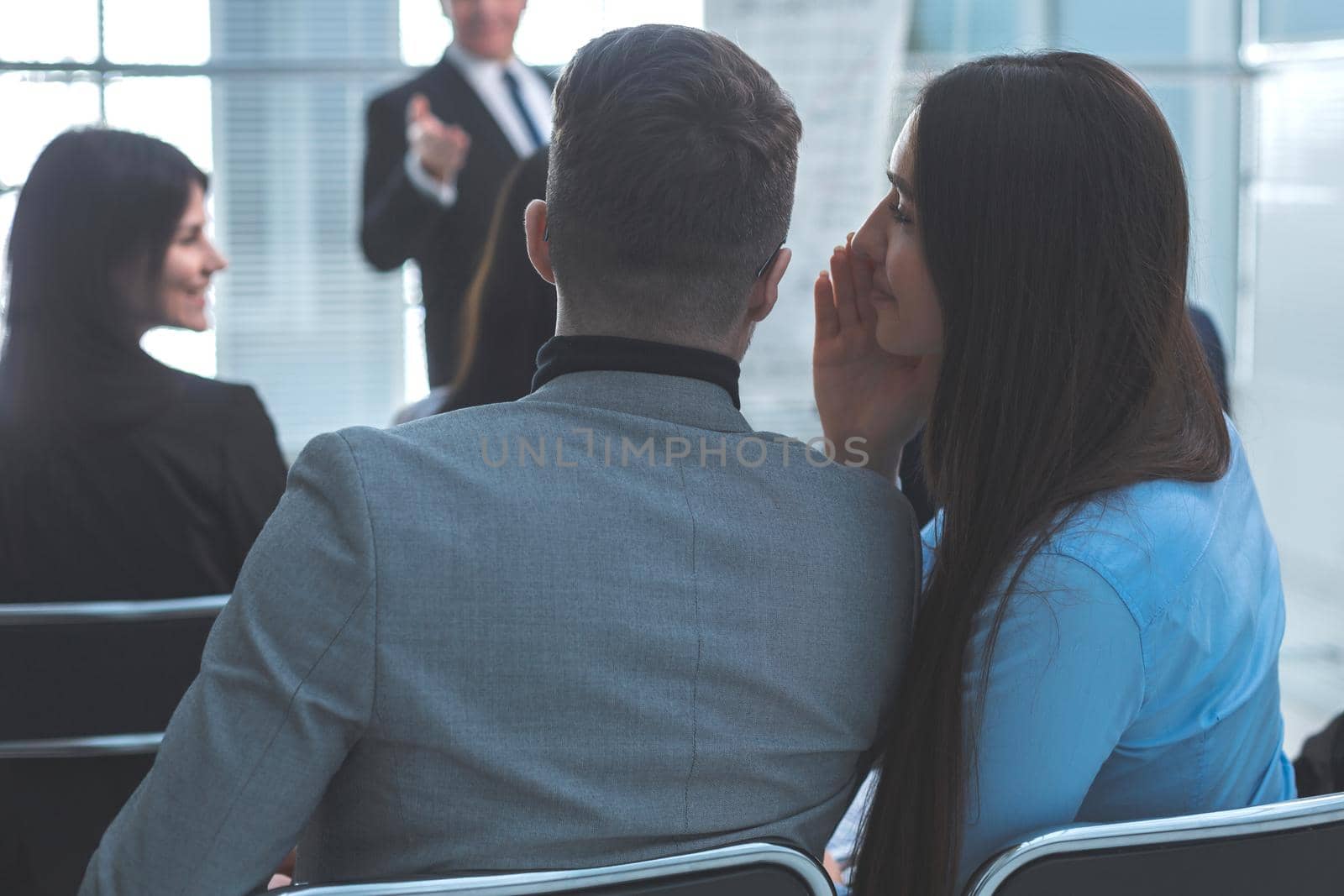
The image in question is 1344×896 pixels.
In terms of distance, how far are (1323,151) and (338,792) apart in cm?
390

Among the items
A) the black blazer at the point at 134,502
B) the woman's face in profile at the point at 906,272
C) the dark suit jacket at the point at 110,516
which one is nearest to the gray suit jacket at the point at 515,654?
the woman's face in profile at the point at 906,272

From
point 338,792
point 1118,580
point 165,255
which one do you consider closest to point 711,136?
point 1118,580

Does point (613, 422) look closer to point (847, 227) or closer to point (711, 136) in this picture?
point (711, 136)

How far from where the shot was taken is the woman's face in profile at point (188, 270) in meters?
2.10

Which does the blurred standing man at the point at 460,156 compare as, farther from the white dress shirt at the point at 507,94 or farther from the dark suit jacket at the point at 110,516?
the dark suit jacket at the point at 110,516

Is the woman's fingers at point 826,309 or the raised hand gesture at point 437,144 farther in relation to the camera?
the raised hand gesture at point 437,144

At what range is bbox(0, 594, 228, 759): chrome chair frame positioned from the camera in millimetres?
1479

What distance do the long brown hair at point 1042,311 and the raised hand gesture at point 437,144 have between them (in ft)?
8.10

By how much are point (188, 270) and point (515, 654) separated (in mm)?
1614

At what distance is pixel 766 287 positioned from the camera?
109 cm

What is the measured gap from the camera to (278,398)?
150 inches

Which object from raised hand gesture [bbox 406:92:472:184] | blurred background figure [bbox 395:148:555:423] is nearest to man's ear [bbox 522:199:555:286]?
blurred background figure [bbox 395:148:555:423]

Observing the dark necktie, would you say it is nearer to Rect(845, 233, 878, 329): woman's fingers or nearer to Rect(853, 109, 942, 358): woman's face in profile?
Rect(845, 233, 878, 329): woman's fingers

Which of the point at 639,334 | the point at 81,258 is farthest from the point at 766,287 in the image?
the point at 81,258
